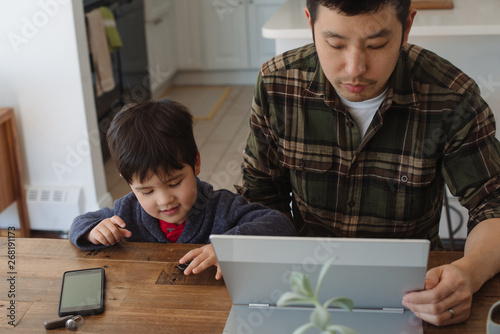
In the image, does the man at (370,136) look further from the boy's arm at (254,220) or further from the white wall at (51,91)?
the white wall at (51,91)

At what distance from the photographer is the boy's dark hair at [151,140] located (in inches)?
49.1

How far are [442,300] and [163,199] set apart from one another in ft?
1.98

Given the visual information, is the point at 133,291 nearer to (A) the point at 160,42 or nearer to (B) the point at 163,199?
(B) the point at 163,199

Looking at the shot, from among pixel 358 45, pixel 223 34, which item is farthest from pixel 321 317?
pixel 223 34

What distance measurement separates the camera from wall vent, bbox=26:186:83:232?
278 cm

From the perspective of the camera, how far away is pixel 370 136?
1.30 meters

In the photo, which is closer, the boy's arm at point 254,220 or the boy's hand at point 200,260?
the boy's hand at point 200,260

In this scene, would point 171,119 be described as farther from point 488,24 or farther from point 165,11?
point 165,11

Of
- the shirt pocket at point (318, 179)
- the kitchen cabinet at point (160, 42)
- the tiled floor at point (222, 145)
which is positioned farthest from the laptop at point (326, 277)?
the kitchen cabinet at point (160, 42)

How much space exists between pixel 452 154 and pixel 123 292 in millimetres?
741

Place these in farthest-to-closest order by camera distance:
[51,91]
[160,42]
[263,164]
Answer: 1. [160,42]
2. [51,91]
3. [263,164]

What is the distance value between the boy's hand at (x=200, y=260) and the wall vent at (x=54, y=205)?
70.3 inches

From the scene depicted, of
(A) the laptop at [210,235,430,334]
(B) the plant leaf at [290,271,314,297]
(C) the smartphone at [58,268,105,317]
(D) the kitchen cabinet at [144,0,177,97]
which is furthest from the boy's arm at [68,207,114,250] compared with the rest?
(D) the kitchen cabinet at [144,0,177,97]

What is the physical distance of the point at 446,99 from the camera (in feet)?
4.18
